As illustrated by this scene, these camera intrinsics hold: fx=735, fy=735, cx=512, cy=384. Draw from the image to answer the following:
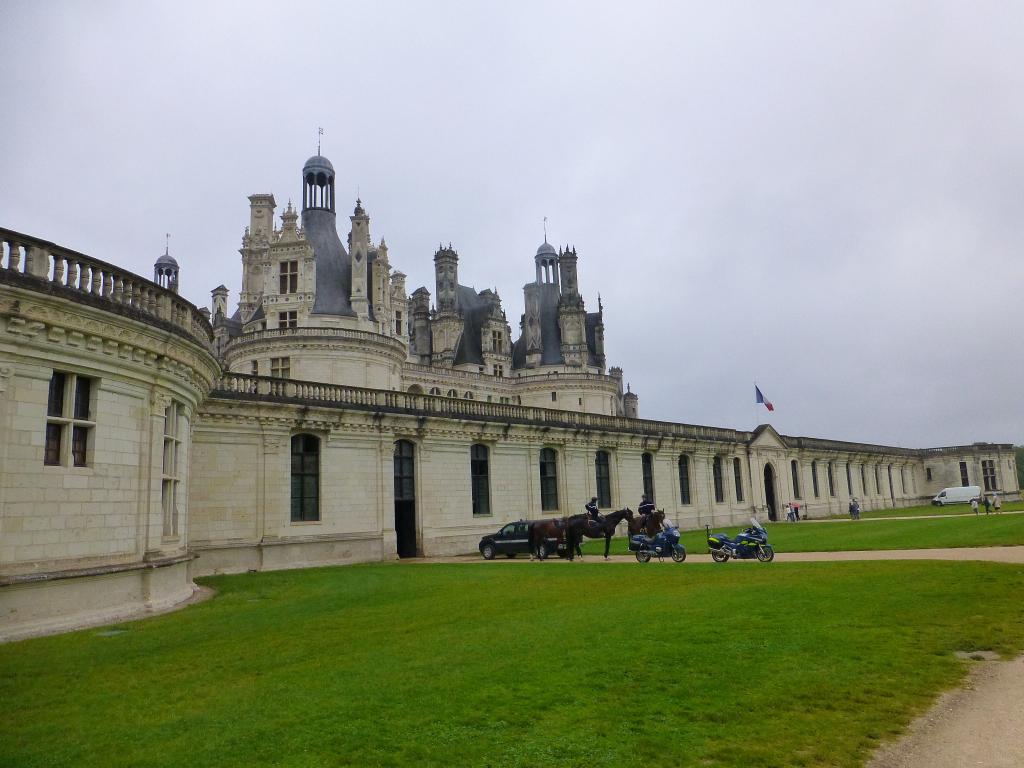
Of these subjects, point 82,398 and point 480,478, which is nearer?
point 82,398

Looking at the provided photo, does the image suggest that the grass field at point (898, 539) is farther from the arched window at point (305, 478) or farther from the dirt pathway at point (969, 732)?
the dirt pathway at point (969, 732)

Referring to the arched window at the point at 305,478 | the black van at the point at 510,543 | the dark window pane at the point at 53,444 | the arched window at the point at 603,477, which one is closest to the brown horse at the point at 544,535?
the black van at the point at 510,543

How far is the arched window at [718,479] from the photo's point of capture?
49.0 metres

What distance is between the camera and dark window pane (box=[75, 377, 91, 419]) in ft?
46.3

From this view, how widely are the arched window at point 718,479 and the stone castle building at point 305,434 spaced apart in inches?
7.9

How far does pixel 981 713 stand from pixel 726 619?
4372mm

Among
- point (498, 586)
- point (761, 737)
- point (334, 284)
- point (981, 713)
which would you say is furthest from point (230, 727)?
point (334, 284)

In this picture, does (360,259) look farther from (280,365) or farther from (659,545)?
(659,545)

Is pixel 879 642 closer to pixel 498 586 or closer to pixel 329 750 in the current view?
pixel 329 750

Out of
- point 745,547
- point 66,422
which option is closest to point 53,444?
point 66,422

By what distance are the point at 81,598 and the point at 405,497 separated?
57.4ft

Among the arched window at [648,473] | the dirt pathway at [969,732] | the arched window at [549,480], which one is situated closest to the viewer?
the dirt pathway at [969,732]

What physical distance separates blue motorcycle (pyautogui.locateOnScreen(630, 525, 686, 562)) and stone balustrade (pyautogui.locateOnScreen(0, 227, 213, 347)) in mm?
14189

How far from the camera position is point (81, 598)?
1356 cm
